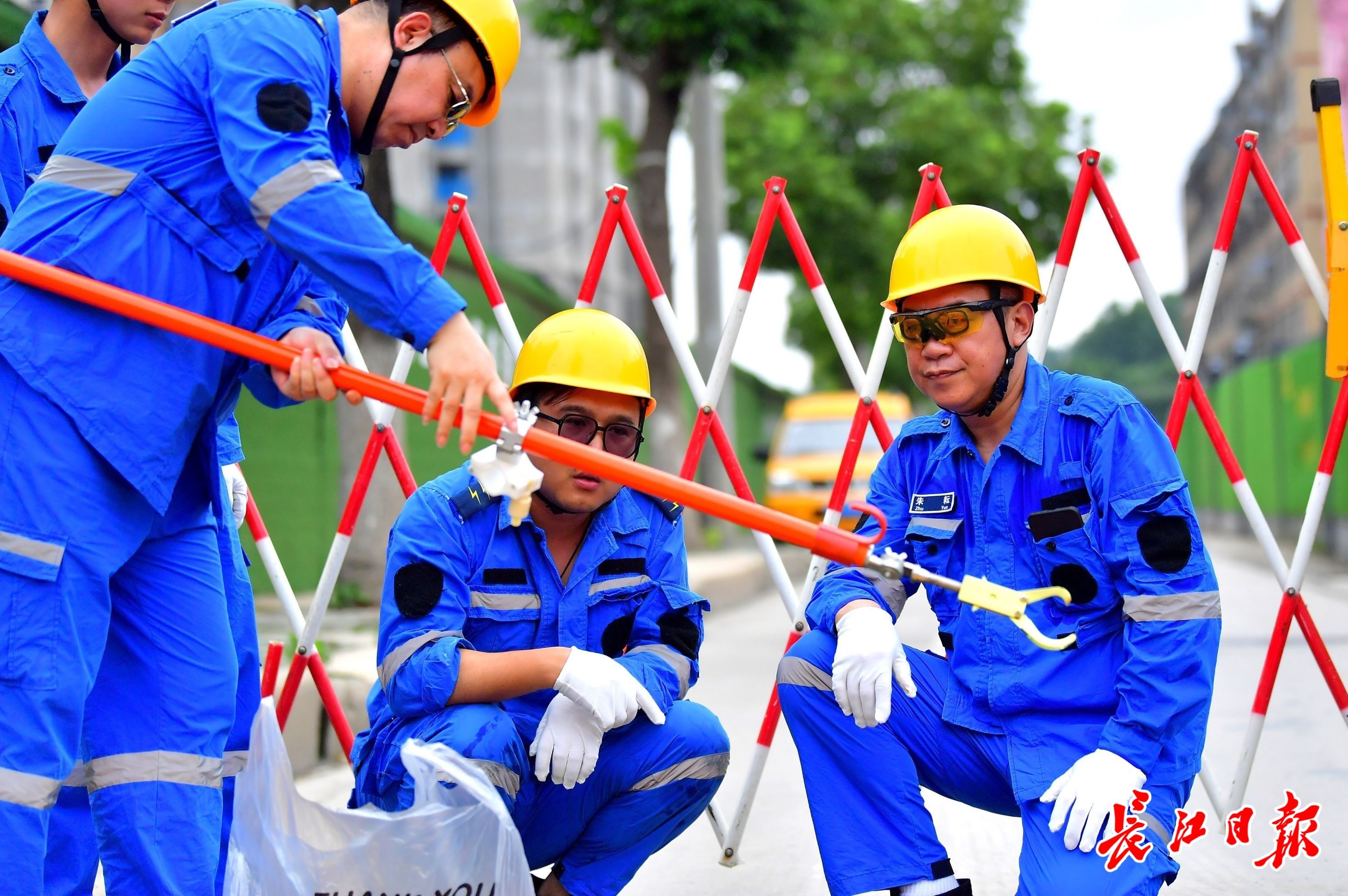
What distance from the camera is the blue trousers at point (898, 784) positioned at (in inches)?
89.5

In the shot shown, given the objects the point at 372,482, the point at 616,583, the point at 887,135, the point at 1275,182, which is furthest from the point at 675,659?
the point at 887,135

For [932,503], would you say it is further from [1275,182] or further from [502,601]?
[1275,182]

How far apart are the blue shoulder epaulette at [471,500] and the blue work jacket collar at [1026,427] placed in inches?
34.7

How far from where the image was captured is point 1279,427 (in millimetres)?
14758

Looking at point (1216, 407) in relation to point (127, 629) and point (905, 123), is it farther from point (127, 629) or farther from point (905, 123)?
point (127, 629)

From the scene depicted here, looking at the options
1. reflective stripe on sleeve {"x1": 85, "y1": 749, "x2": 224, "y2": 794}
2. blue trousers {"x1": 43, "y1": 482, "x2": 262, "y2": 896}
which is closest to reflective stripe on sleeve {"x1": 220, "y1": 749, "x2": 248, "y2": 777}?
blue trousers {"x1": 43, "y1": 482, "x2": 262, "y2": 896}

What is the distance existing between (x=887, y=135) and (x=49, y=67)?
81.3ft

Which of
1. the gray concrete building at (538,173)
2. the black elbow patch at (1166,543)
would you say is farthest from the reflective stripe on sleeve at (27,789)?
the gray concrete building at (538,173)

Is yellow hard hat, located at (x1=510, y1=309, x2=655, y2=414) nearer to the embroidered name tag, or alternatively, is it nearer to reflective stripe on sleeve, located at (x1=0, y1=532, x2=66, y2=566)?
the embroidered name tag

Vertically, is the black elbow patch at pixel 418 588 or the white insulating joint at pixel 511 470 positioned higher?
the white insulating joint at pixel 511 470

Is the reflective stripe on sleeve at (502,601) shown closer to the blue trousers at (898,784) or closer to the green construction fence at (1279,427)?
the blue trousers at (898,784)

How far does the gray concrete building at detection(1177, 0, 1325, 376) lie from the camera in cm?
2658

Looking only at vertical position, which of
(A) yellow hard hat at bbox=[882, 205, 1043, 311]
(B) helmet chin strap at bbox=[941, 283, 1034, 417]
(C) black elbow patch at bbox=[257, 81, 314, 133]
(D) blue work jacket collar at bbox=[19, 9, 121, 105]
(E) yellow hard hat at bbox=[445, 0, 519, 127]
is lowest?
(B) helmet chin strap at bbox=[941, 283, 1034, 417]

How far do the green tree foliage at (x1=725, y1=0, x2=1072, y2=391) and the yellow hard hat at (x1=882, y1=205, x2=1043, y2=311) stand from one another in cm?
2033
